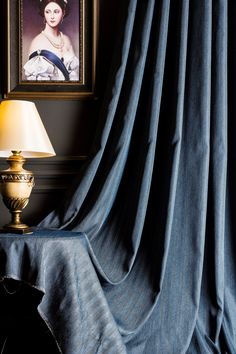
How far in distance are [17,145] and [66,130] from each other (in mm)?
407

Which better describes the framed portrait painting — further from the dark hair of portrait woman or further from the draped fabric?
the draped fabric

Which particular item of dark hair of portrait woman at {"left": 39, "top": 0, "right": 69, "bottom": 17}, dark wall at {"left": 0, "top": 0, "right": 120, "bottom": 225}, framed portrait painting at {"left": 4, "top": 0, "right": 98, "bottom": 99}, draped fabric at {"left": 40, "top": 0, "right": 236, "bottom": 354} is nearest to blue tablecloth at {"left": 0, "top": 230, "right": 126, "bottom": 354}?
draped fabric at {"left": 40, "top": 0, "right": 236, "bottom": 354}

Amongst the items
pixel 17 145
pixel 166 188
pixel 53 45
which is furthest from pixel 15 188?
pixel 53 45

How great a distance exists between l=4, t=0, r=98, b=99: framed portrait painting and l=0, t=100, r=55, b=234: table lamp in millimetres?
318

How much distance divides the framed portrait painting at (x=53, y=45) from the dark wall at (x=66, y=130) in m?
0.04

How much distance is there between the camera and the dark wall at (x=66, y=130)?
1851 millimetres

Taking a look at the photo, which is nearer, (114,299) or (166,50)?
(114,299)

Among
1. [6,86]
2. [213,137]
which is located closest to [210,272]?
[213,137]

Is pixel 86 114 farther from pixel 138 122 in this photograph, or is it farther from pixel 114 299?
pixel 114 299

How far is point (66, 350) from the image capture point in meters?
1.35

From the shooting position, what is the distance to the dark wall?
1.85m

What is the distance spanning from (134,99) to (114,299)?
2.51 feet

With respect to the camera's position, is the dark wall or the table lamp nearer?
the table lamp

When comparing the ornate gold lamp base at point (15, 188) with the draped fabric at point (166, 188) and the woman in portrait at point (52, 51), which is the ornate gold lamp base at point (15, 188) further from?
the woman in portrait at point (52, 51)
